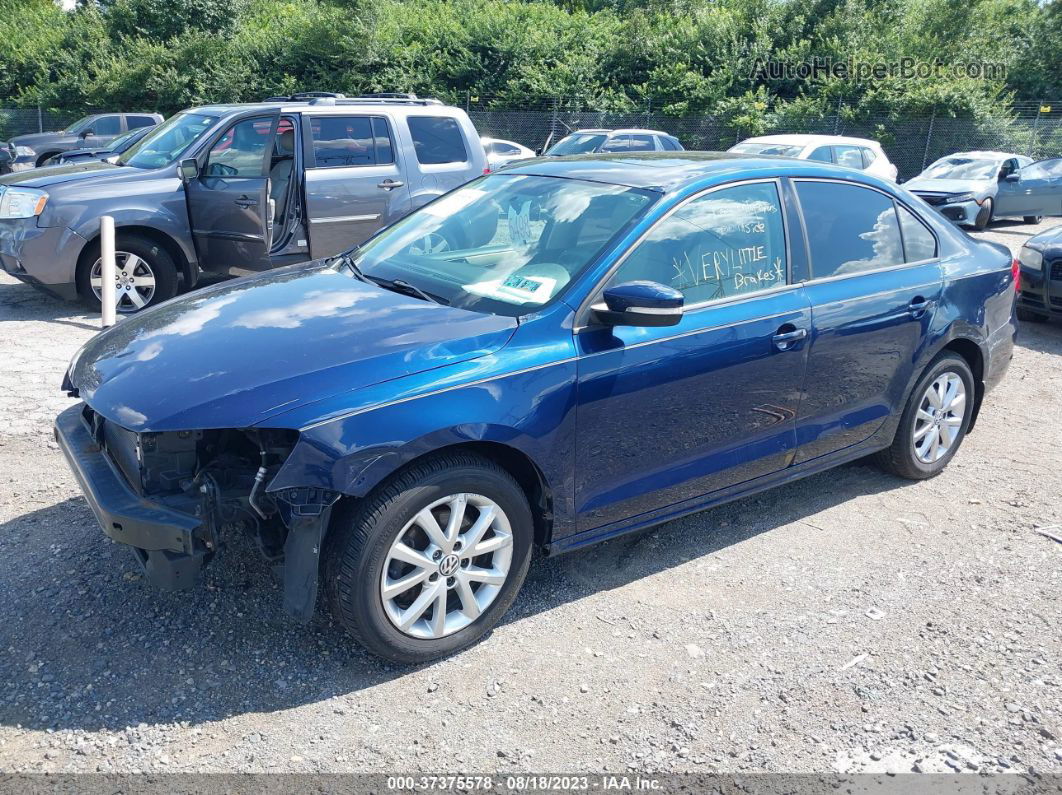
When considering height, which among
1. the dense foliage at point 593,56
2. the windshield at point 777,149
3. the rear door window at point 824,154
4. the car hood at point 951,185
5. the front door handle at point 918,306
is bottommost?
the car hood at point 951,185

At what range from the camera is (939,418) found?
4.96 m

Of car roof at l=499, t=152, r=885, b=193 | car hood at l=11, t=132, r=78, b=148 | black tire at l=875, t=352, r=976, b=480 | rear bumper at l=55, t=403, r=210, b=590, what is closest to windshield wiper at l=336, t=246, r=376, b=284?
car roof at l=499, t=152, r=885, b=193

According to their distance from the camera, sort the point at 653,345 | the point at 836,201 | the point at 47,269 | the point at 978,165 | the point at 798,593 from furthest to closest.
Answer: the point at 978,165 → the point at 47,269 → the point at 836,201 → the point at 798,593 → the point at 653,345

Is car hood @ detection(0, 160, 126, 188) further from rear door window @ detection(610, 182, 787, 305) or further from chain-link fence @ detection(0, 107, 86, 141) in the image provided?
chain-link fence @ detection(0, 107, 86, 141)

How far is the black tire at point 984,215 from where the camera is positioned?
53.4ft

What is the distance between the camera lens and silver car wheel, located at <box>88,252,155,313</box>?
7.93 meters

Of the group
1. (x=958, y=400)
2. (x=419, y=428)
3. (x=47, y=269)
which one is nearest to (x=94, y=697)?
(x=419, y=428)

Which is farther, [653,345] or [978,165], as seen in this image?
[978,165]

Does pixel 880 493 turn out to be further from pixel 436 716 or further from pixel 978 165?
pixel 978 165

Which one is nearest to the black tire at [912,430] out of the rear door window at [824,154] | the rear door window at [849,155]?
the rear door window at [824,154]

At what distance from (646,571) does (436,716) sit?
4.34ft

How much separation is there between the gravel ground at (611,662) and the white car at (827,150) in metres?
10.4

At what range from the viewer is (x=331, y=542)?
3.06 metres

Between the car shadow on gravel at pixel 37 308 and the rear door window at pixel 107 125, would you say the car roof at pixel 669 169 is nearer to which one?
the car shadow on gravel at pixel 37 308
